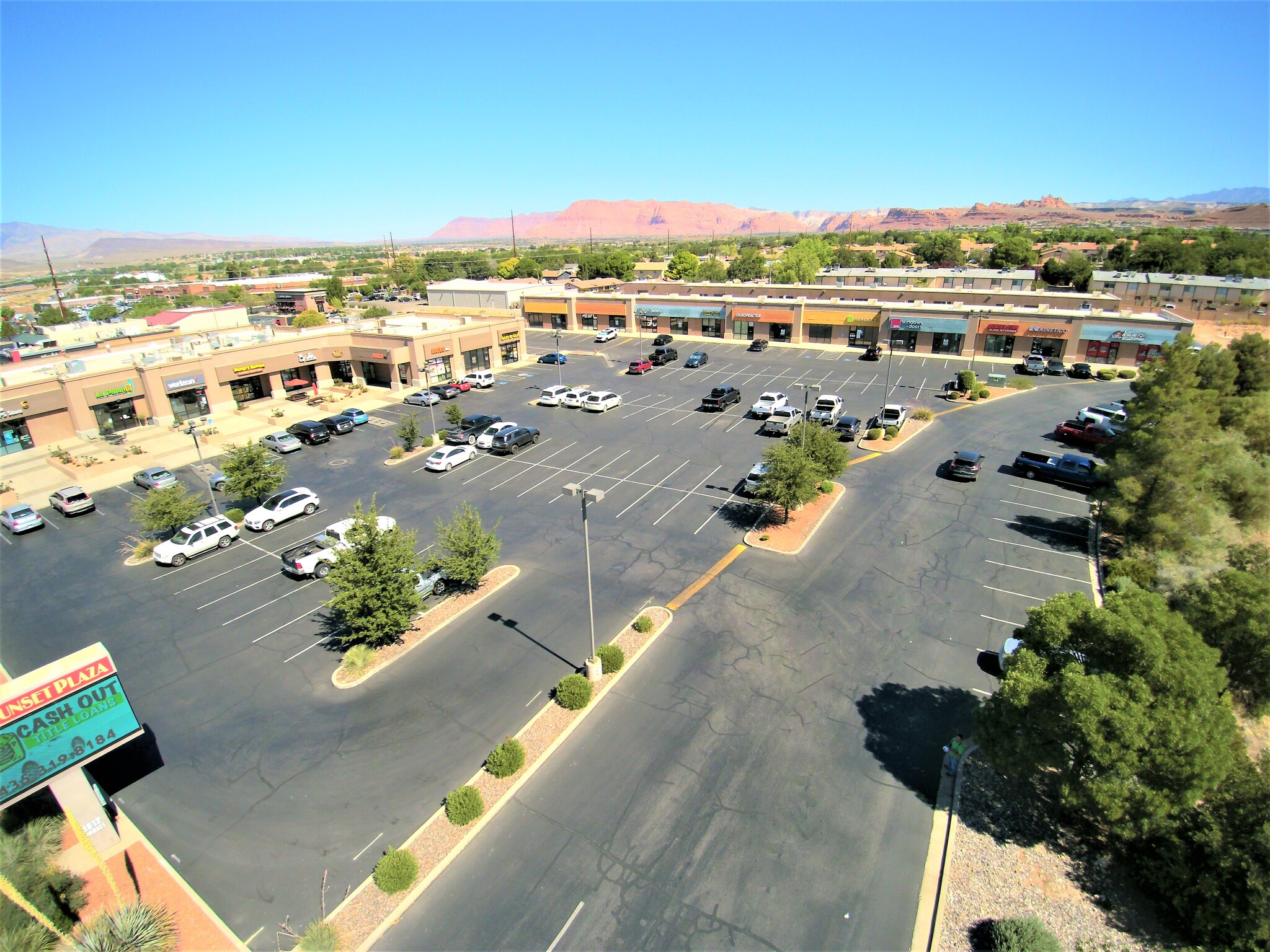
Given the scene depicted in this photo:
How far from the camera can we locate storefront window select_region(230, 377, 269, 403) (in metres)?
49.4

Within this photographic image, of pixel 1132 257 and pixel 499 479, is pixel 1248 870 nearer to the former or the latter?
pixel 499 479

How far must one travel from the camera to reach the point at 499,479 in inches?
1404

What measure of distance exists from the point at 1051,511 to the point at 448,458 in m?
34.3

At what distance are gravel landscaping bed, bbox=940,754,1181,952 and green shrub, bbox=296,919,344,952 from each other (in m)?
12.5

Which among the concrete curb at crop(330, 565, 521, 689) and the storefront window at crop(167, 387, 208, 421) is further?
the storefront window at crop(167, 387, 208, 421)

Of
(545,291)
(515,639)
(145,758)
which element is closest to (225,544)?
(145,758)

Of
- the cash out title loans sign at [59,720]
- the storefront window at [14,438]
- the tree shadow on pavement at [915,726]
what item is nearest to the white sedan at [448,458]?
the cash out title loans sign at [59,720]

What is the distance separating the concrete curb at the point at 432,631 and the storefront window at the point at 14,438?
40712mm

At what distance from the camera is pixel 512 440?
3969 centimetres

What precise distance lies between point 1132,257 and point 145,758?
142 meters

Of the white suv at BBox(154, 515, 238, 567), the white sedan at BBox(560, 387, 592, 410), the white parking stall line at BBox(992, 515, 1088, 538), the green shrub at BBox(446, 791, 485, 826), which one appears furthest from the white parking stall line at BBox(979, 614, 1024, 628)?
the white suv at BBox(154, 515, 238, 567)

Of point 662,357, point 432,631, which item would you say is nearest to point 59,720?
point 432,631

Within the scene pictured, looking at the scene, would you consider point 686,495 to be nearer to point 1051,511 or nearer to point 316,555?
point 316,555

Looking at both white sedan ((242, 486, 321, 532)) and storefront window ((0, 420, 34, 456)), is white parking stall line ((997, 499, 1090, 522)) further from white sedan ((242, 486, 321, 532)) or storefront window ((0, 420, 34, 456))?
storefront window ((0, 420, 34, 456))
